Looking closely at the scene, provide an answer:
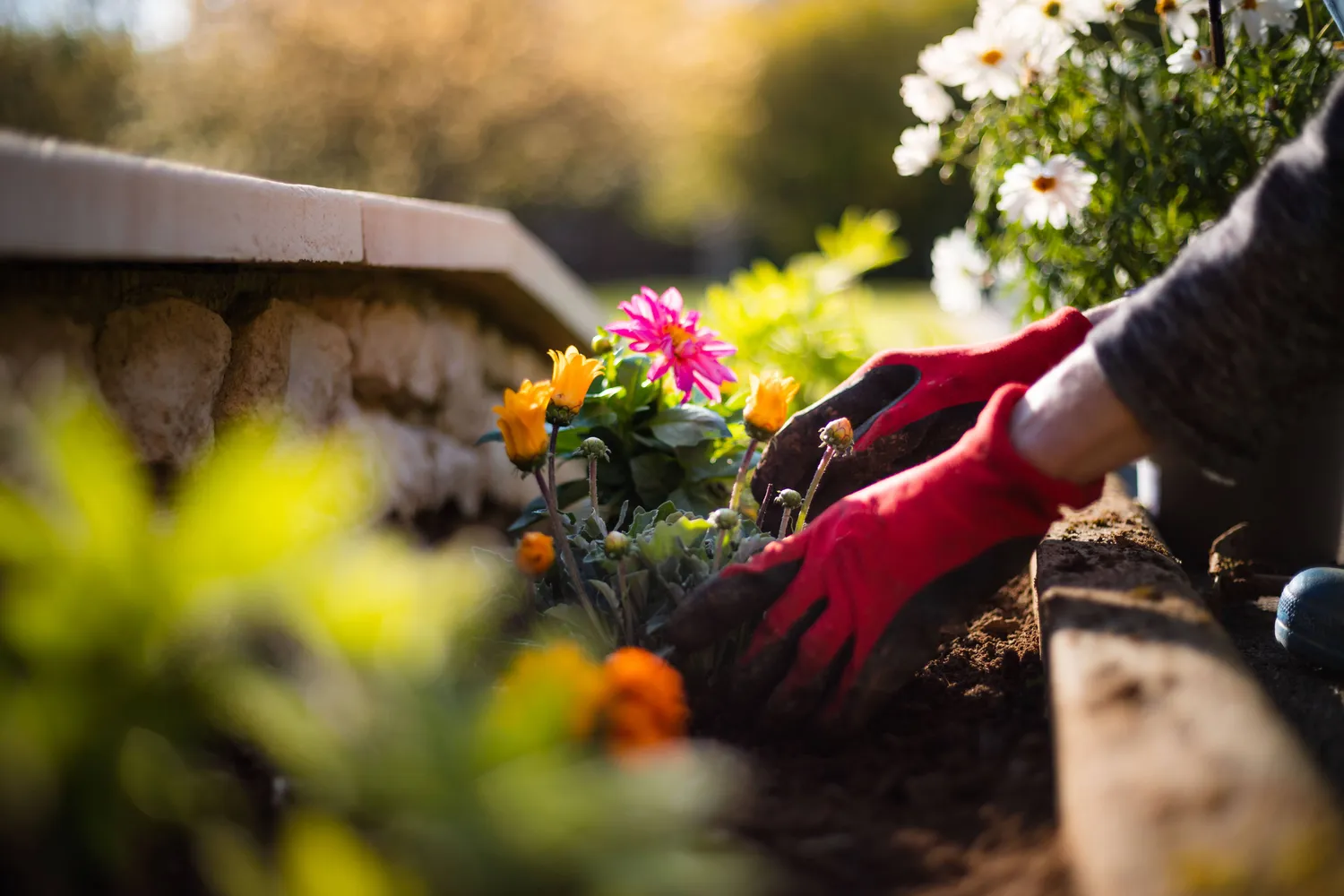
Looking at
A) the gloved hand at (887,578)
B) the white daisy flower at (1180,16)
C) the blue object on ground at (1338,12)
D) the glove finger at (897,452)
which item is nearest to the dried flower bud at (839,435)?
the gloved hand at (887,578)

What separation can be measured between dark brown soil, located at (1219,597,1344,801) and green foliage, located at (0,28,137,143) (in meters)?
3.49

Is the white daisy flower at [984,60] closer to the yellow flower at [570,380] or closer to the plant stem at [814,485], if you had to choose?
the plant stem at [814,485]

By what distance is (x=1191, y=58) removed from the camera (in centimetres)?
171

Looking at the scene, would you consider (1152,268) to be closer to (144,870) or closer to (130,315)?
(130,315)

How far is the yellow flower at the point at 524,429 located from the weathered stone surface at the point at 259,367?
48 cm

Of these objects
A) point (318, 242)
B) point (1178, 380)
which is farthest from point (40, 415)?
point (1178, 380)

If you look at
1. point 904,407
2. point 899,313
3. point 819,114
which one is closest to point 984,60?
point 904,407

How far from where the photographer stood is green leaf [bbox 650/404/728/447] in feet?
5.52

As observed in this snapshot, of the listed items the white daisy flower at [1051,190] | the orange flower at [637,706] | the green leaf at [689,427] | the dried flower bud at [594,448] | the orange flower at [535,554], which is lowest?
the orange flower at [637,706]

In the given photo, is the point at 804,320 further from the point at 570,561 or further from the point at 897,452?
the point at 570,561

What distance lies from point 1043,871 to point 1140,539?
859 mm

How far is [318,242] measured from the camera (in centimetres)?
140

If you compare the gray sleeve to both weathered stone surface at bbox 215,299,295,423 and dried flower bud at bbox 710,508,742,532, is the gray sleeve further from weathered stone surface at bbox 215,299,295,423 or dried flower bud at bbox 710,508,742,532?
weathered stone surface at bbox 215,299,295,423

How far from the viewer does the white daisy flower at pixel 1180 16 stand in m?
1.75
